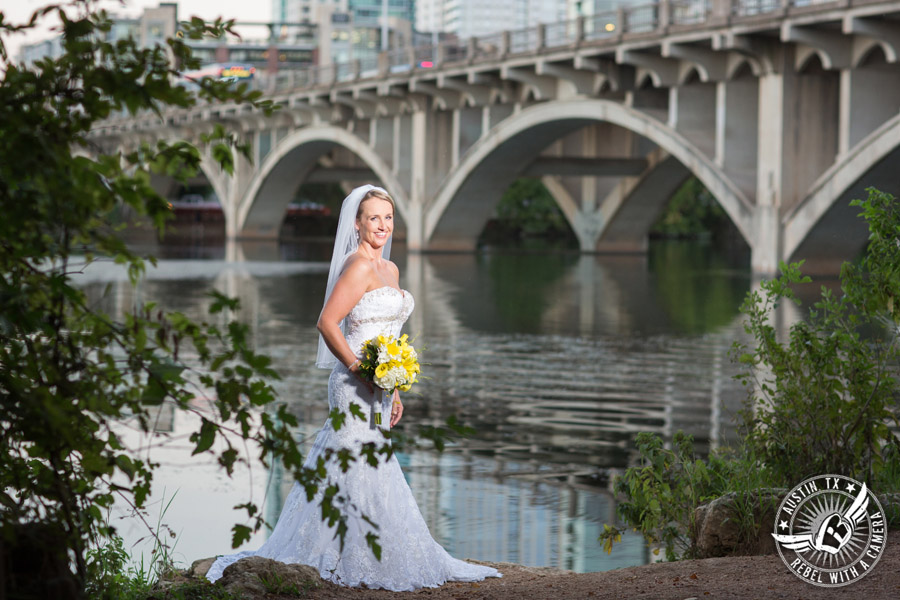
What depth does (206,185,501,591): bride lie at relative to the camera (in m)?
5.34

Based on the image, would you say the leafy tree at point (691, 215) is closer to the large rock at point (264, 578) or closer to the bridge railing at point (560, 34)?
the bridge railing at point (560, 34)

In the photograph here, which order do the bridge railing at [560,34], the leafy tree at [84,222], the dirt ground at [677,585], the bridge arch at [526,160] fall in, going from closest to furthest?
the leafy tree at [84,222], the dirt ground at [677,585], the bridge railing at [560,34], the bridge arch at [526,160]

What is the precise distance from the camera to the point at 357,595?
5113 mm

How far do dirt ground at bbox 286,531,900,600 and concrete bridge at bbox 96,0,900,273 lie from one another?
1022 cm

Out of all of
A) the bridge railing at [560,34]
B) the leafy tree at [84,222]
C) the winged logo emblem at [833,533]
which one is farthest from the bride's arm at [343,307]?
the bridge railing at [560,34]

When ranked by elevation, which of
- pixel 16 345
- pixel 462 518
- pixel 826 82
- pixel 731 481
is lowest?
pixel 462 518

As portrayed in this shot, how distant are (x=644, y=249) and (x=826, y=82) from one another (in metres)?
20.4

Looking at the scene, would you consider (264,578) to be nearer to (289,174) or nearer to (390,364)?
(390,364)

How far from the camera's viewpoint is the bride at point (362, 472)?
17.5ft

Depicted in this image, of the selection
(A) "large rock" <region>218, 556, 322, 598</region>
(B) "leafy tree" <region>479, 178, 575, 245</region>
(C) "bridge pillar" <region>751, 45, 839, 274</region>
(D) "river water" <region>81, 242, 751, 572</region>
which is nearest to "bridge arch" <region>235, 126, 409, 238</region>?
(B) "leafy tree" <region>479, 178, 575, 245</region>

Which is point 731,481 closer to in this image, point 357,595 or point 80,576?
point 357,595

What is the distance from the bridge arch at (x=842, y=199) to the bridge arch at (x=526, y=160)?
1392 mm

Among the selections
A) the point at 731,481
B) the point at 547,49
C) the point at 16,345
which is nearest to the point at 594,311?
the point at 547,49

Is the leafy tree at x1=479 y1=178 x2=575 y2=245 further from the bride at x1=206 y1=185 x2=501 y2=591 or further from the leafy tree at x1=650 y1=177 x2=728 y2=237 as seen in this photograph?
the bride at x1=206 y1=185 x2=501 y2=591
